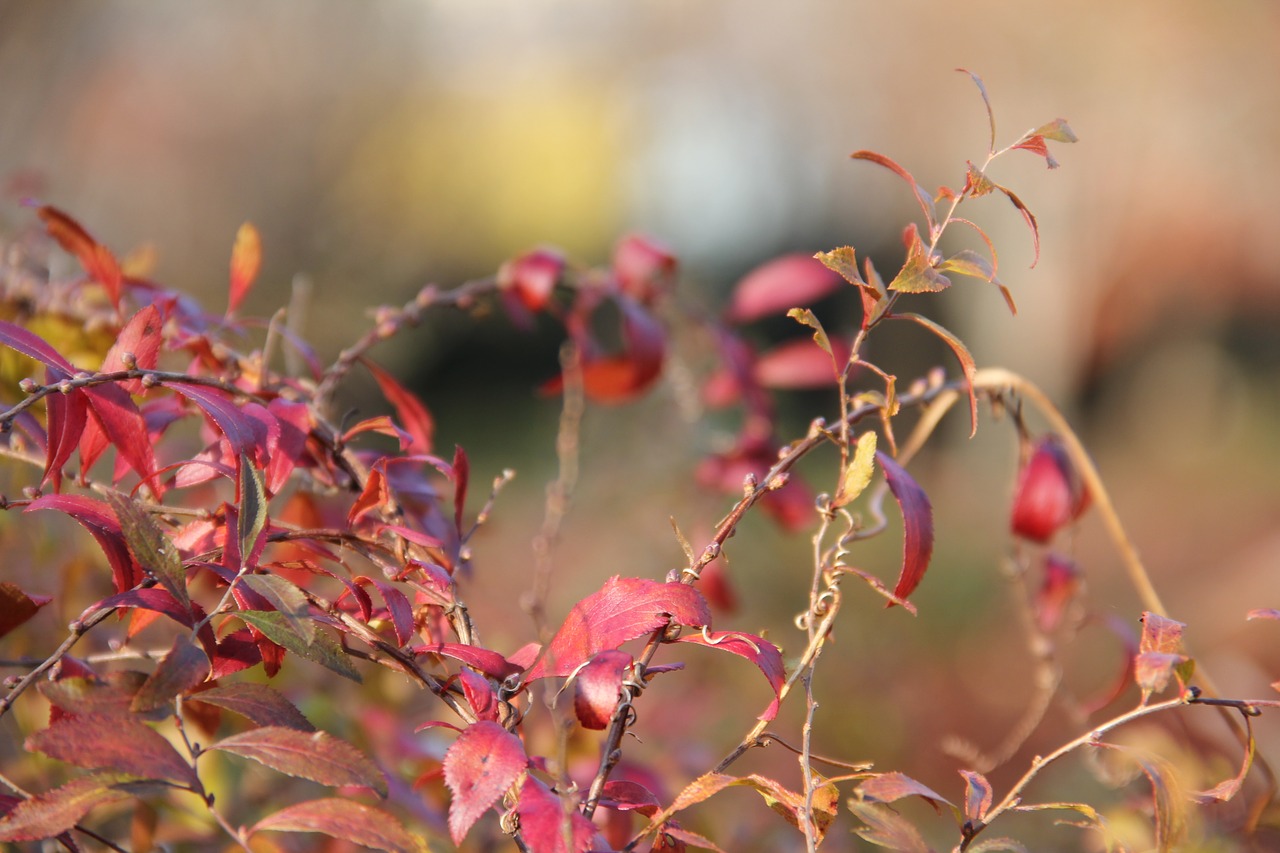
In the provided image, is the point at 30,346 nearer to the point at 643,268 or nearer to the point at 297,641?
the point at 297,641

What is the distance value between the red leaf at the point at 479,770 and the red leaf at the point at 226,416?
0.59ft

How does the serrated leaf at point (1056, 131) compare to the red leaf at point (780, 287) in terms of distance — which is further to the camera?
the red leaf at point (780, 287)

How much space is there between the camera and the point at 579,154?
5938mm

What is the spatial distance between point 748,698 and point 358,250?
355 centimetres

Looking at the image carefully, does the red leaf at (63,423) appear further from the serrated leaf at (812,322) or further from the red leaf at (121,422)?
the serrated leaf at (812,322)

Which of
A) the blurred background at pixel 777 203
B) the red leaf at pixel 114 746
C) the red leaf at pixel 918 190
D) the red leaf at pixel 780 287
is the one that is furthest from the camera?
the blurred background at pixel 777 203

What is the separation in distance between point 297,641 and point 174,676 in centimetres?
5

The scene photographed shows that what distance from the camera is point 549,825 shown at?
0.41 meters

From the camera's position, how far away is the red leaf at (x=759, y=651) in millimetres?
475

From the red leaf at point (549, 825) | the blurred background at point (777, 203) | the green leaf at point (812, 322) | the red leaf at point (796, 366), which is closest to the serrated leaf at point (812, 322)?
the green leaf at point (812, 322)

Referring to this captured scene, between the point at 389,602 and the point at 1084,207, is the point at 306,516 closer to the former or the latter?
the point at 389,602

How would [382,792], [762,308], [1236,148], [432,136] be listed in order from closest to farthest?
[382,792] → [762,308] → [1236,148] → [432,136]

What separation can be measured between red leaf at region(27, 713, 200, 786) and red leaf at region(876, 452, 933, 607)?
13.3 inches

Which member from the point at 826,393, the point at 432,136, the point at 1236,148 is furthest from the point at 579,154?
the point at 1236,148
